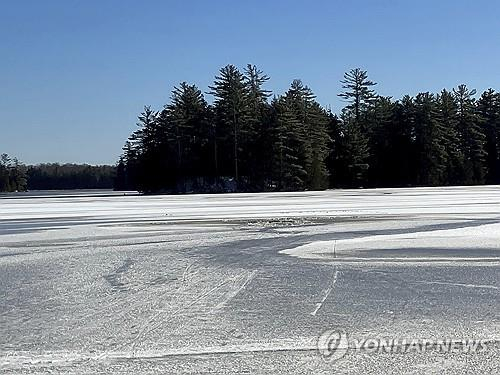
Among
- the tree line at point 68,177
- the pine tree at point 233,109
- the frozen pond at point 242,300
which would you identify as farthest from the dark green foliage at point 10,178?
the frozen pond at point 242,300

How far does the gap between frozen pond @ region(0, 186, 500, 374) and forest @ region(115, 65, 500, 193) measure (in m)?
46.1

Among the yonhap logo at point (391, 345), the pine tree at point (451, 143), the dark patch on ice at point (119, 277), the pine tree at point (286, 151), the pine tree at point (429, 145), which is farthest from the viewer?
the pine tree at point (451, 143)

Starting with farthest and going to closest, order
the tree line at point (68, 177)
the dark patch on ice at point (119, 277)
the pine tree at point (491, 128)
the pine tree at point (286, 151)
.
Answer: the tree line at point (68, 177), the pine tree at point (491, 128), the pine tree at point (286, 151), the dark patch on ice at point (119, 277)

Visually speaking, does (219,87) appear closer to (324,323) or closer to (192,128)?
(192,128)

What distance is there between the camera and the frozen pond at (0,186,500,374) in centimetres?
648

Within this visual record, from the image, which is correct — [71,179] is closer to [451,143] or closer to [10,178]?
[10,178]

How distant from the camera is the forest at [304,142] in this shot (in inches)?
2559

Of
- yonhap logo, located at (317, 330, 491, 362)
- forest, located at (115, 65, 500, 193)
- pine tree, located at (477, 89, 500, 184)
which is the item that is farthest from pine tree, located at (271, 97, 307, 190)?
yonhap logo, located at (317, 330, 491, 362)

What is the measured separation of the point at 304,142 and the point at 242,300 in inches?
2208

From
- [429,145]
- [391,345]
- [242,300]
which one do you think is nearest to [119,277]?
[242,300]

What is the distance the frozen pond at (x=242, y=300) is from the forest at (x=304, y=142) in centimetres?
4608

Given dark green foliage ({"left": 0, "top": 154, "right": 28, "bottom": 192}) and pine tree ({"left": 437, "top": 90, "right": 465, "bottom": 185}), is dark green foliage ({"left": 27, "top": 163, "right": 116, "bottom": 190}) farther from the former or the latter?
pine tree ({"left": 437, "top": 90, "right": 465, "bottom": 185})

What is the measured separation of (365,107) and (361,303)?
75.4 metres

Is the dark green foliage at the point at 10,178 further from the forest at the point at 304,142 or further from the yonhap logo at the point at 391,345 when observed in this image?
the yonhap logo at the point at 391,345
